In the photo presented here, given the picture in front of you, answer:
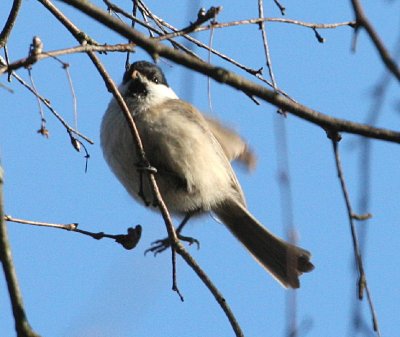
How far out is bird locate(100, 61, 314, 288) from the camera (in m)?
4.43

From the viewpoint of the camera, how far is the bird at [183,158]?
4.43m

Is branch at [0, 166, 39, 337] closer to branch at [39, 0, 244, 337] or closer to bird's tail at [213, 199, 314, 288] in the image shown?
branch at [39, 0, 244, 337]

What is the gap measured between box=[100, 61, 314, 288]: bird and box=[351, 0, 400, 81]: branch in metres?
2.24

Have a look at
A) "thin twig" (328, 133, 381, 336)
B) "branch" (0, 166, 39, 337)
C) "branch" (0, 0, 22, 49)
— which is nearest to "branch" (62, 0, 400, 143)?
"thin twig" (328, 133, 381, 336)

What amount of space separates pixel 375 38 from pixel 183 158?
2694 mm

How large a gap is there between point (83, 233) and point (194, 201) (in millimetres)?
1503

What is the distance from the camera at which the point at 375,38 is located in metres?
1.87

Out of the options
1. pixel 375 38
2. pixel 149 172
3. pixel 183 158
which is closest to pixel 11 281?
pixel 375 38

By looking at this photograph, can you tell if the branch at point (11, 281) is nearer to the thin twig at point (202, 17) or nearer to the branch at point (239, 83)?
the branch at point (239, 83)

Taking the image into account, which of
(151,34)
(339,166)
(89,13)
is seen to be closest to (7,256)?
(89,13)

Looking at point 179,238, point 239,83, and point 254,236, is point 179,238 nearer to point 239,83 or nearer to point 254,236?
point 254,236

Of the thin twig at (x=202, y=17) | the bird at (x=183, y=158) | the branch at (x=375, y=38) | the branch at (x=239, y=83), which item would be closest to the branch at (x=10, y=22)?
the thin twig at (x=202, y=17)

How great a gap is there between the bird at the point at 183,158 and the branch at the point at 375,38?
224cm

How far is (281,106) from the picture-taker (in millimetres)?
2178
